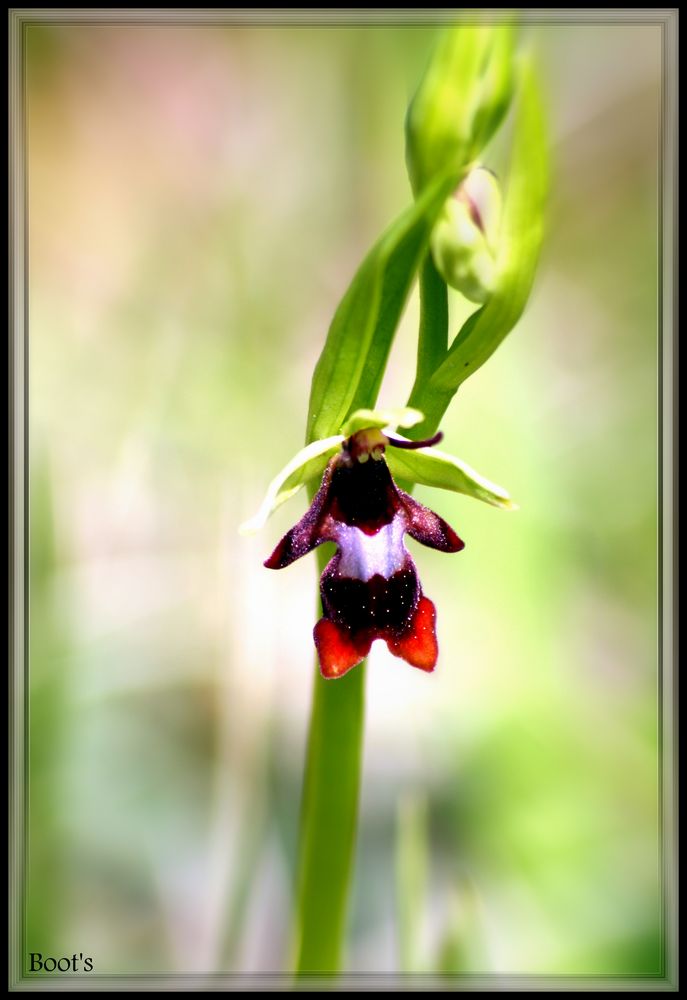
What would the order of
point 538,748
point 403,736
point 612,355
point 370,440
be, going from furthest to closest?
1. point 612,355
2. point 403,736
3. point 538,748
4. point 370,440

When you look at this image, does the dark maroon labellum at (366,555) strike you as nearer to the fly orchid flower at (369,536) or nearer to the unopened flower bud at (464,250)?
the fly orchid flower at (369,536)

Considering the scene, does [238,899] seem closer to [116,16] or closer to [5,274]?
[5,274]

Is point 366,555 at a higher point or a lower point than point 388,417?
lower

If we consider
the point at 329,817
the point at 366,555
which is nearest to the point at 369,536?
the point at 366,555

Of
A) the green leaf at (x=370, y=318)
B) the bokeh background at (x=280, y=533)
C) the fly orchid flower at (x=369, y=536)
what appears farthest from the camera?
the bokeh background at (x=280, y=533)

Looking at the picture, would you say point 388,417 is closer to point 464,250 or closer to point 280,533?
point 464,250

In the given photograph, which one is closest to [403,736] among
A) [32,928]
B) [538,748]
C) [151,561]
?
[538,748]

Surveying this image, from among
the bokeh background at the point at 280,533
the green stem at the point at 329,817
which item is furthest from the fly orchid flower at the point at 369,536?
the bokeh background at the point at 280,533
